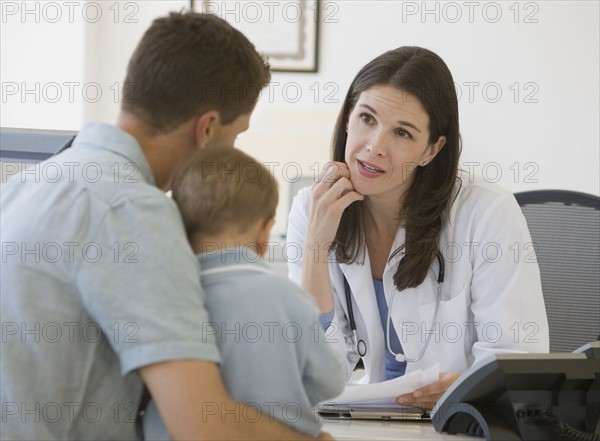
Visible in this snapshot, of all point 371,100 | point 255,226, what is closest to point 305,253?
point 371,100

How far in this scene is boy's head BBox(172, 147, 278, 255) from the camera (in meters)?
1.09

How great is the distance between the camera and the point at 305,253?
2.01 metres

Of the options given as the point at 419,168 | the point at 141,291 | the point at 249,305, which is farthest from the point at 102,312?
the point at 419,168

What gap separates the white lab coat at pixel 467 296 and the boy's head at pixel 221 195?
0.90 m

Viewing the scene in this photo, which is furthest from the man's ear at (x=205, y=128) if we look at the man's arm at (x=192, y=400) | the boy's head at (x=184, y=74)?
the man's arm at (x=192, y=400)

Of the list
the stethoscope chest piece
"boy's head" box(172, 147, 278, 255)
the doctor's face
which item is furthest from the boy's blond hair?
the stethoscope chest piece

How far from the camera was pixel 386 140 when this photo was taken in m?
1.94

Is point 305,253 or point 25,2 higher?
point 25,2

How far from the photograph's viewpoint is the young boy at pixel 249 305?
1.05 meters

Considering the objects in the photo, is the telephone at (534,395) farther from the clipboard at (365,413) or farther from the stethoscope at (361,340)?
the stethoscope at (361,340)

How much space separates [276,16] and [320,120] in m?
0.56

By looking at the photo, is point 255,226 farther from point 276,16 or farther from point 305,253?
point 276,16

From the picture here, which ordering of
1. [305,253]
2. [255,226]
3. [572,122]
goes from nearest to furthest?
1. [255,226]
2. [305,253]
3. [572,122]

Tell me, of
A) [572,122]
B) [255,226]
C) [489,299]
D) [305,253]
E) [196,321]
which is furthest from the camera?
[572,122]
